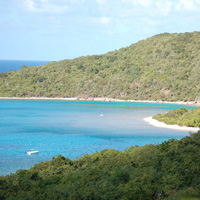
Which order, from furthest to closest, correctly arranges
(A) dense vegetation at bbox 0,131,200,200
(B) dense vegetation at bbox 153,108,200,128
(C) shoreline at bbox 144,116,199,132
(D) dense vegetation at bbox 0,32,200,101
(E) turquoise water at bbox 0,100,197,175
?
1. (D) dense vegetation at bbox 0,32,200,101
2. (B) dense vegetation at bbox 153,108,200,128
3. (C) shoreline at bbox 144,116,199,132
4. (E) turquoise water at bbox 0,100,197,175
5. (A) dense vegetation at bbox 0,131,200,200

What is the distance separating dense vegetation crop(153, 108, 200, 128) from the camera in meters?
68.9

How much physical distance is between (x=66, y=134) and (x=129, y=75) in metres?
79.3

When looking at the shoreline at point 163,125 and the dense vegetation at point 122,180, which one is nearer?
the dense vegetation at point 122,180

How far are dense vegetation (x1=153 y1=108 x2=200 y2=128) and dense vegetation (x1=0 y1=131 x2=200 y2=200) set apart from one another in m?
37.6

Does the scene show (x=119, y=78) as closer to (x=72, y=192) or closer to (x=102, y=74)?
(x=102, y=74)

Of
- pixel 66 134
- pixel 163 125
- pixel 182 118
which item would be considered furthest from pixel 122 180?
pixel 182 118

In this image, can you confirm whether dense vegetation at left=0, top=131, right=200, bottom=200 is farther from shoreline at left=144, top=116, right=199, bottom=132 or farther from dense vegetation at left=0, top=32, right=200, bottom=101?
dense vegetation at left=0, top=32, right=200, bottom=101

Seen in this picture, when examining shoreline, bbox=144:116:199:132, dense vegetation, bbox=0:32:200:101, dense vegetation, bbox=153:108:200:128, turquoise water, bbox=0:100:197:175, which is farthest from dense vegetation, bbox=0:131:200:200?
dense vegetation, bbox=0:32:200:101

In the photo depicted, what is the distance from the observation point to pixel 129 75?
455 feet

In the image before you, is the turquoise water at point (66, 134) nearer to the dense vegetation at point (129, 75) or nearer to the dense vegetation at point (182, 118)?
the dense vegetation at point (182, 118)

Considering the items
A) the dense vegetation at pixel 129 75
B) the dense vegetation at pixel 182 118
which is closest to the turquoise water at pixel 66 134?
the dense vegetation at pixel 182 118

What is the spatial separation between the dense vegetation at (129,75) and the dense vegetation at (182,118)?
40.9 m

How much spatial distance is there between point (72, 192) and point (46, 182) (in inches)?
158

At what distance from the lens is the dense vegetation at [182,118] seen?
6893 cm
